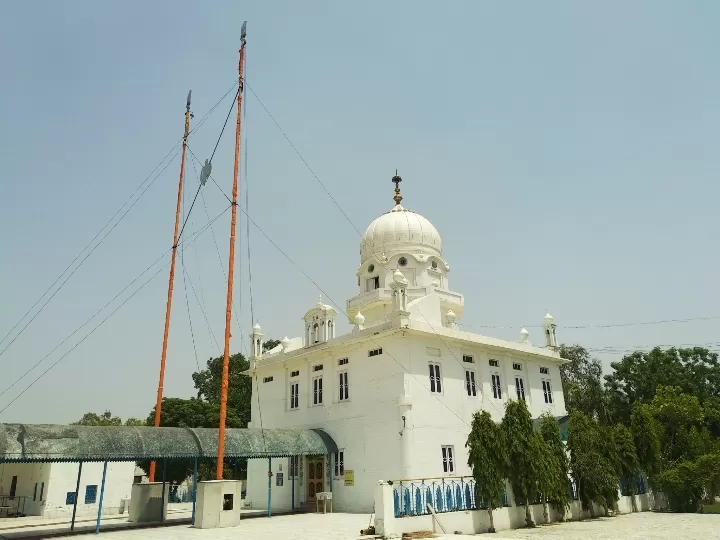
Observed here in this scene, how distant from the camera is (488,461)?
18.2 meters

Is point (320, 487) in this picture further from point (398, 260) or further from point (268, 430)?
point (398, 260)

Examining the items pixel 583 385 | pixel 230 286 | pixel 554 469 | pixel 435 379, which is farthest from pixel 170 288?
pixel 583 385

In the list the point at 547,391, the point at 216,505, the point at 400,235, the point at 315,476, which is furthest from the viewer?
the point at 400,235

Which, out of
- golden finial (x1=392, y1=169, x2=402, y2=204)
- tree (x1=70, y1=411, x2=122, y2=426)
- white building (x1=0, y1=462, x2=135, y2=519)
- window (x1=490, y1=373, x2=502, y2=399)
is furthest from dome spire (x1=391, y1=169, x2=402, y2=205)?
tree (x1=70, y1=411, x2=122, y2=426)

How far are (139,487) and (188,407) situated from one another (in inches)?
965

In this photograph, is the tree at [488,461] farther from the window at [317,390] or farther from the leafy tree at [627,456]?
the window at [317,390]

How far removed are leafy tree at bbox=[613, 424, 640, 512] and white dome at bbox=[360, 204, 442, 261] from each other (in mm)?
14464

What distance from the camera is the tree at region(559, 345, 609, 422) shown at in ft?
147

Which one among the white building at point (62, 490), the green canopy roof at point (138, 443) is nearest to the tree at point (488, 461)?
the green canopy roof at point (138, 443)

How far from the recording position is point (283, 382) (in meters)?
29.8

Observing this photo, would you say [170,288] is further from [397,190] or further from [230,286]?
[397,190]

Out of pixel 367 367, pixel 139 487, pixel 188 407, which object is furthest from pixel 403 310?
pixel 188 407

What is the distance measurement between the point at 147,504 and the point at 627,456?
1968cm

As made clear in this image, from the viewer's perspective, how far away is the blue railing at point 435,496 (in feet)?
54.6
